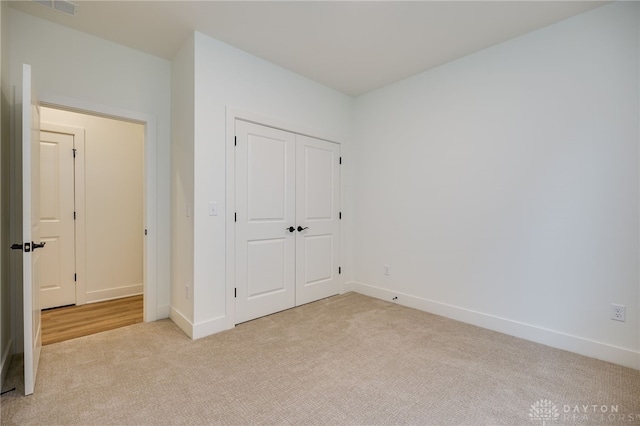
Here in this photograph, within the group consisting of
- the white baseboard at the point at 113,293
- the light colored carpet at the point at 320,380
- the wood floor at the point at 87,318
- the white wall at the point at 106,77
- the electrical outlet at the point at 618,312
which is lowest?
the wood floor at the point at 87,318

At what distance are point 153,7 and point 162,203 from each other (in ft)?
5.64

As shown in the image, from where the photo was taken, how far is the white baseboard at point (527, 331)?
218 centimetres

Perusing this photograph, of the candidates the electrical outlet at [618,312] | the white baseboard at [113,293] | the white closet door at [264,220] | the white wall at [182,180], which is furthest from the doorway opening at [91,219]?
the electrical outlet at [618,312]

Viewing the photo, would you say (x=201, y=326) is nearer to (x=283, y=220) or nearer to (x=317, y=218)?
(x=283, y=220)

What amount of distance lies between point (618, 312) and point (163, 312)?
3980mm

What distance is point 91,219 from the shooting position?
3674mm

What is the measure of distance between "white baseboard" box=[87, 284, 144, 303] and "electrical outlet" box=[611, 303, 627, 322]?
504 cm

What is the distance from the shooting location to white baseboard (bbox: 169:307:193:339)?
263cm

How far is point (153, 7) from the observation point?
2.29 m

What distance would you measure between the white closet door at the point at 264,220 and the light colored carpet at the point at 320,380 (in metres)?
0.44

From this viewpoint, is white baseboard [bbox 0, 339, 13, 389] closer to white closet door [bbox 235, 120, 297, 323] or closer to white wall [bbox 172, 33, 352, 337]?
white wall [bbox 172, 33, 352, 337]

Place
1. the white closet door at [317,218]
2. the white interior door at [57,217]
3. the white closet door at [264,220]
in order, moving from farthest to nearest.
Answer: the white closet door at [317,218], the white interior door at [57,217], the white closet door at [264,220]

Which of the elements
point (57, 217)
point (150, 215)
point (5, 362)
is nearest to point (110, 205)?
point (57, 217)

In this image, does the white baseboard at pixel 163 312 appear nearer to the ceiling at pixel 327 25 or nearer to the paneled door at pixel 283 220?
the paneled door at pixel 283 220
